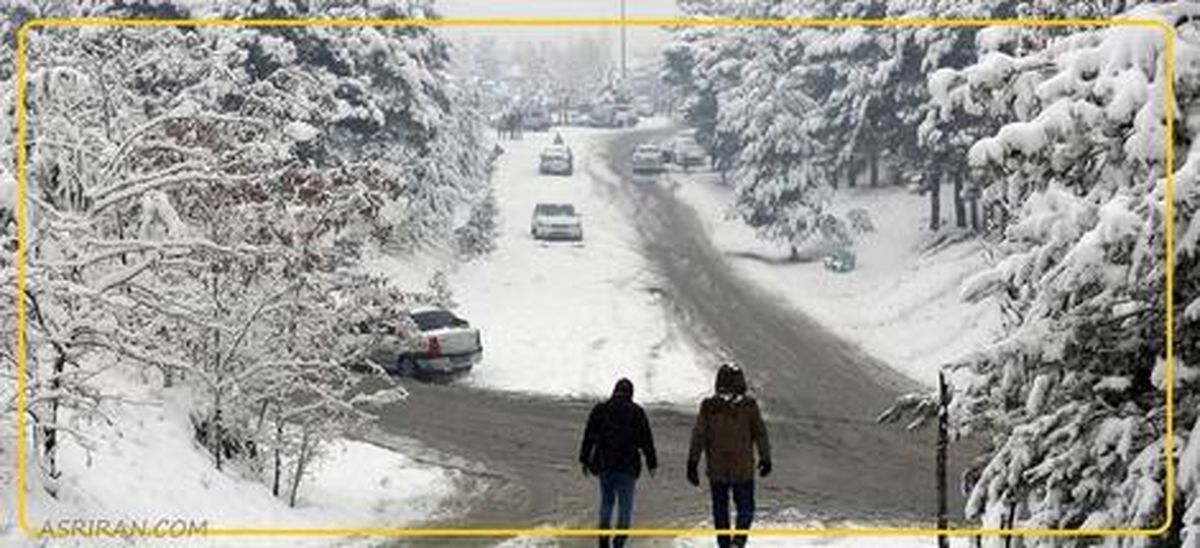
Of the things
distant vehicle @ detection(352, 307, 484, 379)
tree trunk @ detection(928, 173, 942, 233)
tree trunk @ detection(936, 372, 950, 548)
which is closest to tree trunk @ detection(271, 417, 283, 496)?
tree trunk @ detection(936, 372, 950, 548)

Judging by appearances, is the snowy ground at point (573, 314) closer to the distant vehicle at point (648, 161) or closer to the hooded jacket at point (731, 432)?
the distant vehicle at point (648, 161)

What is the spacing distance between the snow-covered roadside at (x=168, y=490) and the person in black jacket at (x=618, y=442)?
9.35 feet

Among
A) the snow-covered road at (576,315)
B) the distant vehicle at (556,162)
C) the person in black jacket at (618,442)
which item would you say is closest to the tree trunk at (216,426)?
the person in black jacket at (618,442)

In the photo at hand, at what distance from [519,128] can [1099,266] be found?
8449 cm

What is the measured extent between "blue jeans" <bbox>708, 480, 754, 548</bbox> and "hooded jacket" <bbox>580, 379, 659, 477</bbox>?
0.57m

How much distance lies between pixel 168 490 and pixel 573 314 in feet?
76.0

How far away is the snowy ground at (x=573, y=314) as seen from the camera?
27.8 meters

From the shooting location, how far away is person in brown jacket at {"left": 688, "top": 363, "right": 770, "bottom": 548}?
37.1ft

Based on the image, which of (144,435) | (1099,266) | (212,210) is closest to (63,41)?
(212,210)

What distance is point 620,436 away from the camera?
11602 millimetres

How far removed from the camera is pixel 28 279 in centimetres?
1002

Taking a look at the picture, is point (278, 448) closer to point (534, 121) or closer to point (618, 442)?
point (618, 442)

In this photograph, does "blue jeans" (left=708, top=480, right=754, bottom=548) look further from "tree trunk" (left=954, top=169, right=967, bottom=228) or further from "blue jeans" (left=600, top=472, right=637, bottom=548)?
"tree trunk" (left=954, top=169, right=967, bottom=228)

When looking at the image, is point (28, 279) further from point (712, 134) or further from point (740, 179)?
point (712, 134)
